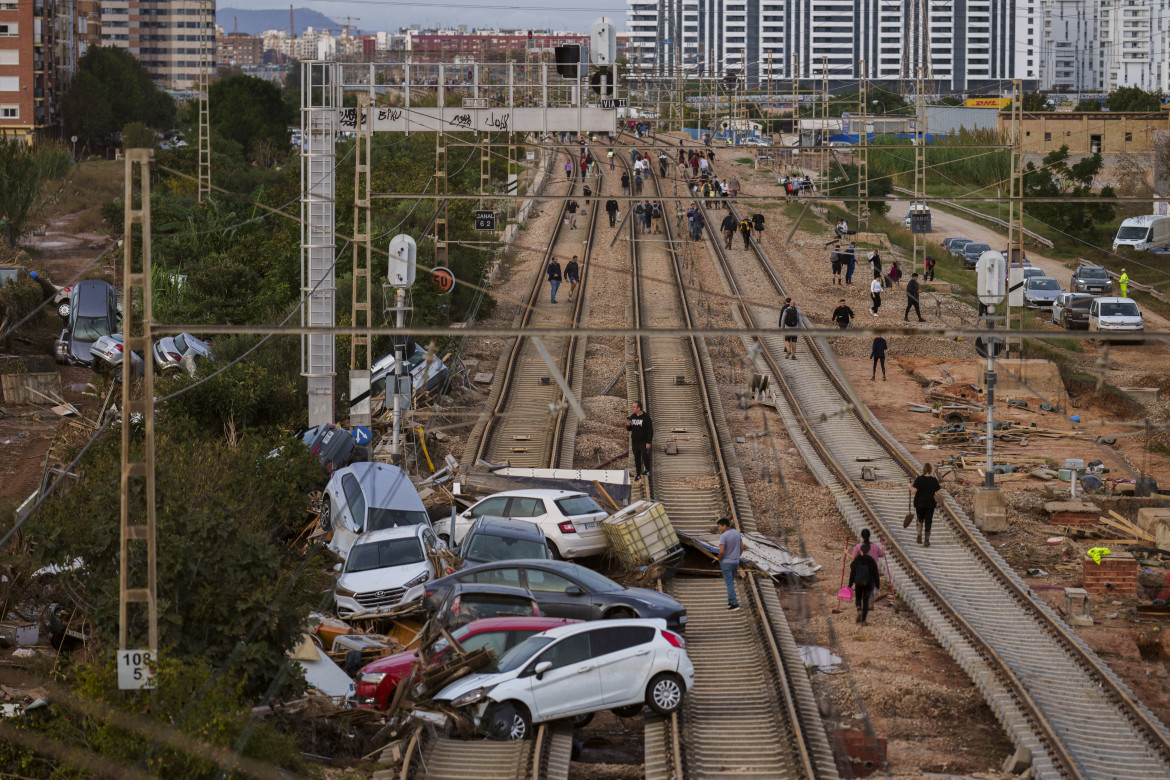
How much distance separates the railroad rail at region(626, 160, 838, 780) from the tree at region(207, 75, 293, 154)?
73074 millimetres

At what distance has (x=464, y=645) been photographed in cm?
1509

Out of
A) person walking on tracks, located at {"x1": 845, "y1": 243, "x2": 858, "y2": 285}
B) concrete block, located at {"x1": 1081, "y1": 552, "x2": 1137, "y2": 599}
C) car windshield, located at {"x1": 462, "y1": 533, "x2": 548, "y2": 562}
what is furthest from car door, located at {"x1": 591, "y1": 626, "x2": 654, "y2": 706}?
person walking on tracks, located at {"x1": 845, "y1": 243, "x2": 858, "y2": 285}

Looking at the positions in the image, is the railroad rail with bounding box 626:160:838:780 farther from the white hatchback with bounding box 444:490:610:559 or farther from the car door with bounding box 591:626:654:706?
the white hatchback with bounding box 444:490:610:559

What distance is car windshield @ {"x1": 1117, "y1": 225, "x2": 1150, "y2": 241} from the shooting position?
5888 cm

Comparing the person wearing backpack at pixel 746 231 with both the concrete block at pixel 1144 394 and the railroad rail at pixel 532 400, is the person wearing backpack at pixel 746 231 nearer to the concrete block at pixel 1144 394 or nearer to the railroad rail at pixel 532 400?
the railroad rail at pixel 532 400

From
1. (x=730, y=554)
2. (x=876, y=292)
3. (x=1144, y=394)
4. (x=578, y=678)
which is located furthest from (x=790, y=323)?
(x=578, y=678)

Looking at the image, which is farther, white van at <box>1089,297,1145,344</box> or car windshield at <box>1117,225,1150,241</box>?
car windshield at <box>1117,225,1150,241</box>

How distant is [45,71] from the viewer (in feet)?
324

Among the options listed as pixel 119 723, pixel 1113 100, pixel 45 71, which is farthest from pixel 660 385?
pixel 1113 100

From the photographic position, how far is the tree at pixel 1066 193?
64.3 meters

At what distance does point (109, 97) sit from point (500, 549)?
332 feet

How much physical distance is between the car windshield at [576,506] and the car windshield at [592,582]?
287 centimetres

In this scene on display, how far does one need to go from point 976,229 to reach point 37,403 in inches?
2000

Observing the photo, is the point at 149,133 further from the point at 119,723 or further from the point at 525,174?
the point at 119,723
